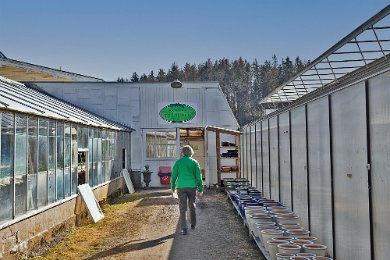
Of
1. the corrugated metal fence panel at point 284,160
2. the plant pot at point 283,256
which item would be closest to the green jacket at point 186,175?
the corrugated metal fence panel at point 284,160

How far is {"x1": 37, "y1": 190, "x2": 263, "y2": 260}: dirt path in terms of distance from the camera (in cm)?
745

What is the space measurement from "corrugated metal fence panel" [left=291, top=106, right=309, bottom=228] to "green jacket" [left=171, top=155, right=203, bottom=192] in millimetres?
1865

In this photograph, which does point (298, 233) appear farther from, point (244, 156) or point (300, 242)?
point (244, 156)

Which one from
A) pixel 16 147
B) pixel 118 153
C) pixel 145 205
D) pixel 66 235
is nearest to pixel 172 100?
pixel 118 153

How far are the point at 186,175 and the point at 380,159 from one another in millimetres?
4872

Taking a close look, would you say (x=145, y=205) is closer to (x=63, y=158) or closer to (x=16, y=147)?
(x=63, y=158)

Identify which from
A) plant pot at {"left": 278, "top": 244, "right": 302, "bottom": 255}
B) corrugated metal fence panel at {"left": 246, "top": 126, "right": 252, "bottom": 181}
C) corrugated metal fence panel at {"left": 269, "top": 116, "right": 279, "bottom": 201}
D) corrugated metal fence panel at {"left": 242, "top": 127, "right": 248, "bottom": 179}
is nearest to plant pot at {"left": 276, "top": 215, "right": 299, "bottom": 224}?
plant pot at {"left": 278, "top": 244, "right": 302, "bottom": 255}

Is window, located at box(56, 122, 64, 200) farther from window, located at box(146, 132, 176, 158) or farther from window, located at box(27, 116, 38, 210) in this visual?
window, located at box(146, 132, 176, 158)

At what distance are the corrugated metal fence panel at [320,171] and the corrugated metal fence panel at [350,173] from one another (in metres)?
0.33

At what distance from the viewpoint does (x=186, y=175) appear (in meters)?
8.83

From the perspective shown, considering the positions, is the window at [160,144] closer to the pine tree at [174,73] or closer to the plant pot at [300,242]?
the plant pot at [300,242]

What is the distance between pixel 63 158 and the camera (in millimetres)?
10109

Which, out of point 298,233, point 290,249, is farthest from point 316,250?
point 298,233

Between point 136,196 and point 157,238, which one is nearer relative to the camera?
A: point 157,238
